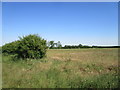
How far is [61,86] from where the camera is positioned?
186 inches

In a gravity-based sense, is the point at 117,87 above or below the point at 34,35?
below

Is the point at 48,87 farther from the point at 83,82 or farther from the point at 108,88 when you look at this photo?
the point at 108,88

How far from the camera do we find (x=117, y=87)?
4641 millimetres

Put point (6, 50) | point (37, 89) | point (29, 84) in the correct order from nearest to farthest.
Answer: point (37, 89), point (29, 84), point (6, 50)

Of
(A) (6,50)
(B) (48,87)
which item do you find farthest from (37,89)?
(A) (6,50)

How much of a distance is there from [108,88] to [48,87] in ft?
6.75

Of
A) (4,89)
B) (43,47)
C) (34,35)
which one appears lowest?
(4,89)

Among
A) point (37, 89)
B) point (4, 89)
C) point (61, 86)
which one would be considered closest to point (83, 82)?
point (61, 86)

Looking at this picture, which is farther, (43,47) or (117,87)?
(43,47)

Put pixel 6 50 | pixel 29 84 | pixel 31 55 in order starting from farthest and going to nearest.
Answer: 1. pixel 6 50
2. pixel 31 55
3. pixel 29 84

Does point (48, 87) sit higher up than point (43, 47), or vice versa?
point (43, 47)

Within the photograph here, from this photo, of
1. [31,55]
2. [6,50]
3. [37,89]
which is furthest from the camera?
[6,50]

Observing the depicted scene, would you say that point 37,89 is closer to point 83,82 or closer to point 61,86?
point 61,86

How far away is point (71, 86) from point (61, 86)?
1.16 feet
